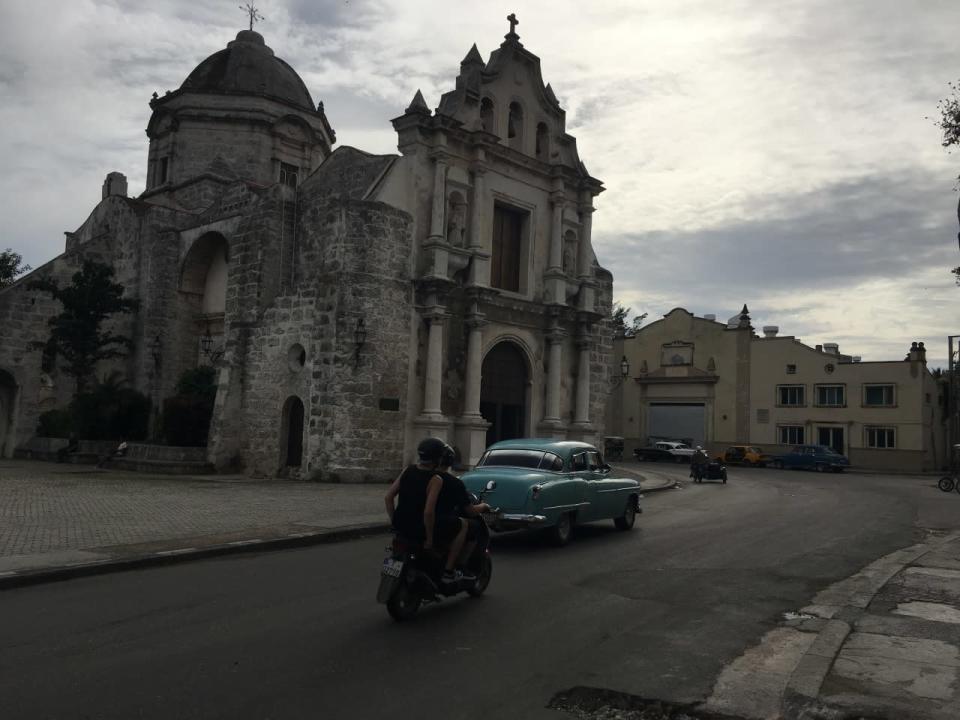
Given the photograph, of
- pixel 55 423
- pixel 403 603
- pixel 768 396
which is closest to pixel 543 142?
pixel 55 423

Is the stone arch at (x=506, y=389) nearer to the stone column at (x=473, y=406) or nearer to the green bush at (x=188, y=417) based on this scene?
the stone column at (x=473, y=406)

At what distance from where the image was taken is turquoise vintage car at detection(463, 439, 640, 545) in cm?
1138

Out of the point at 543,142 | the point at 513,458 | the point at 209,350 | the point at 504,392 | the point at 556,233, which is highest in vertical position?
the point at 543,142

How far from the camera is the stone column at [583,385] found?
91.6ft

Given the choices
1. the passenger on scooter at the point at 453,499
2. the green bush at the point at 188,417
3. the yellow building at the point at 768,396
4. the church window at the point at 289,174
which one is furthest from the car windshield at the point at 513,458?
the yellow building at the point at 768,396

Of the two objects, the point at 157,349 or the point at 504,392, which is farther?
the point at 157,349

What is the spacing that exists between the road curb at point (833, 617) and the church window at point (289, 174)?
92.1 ft

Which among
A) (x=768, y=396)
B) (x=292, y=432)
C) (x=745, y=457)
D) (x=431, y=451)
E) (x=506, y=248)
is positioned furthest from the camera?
(x=768, y=396)

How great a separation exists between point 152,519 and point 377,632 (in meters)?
7.53

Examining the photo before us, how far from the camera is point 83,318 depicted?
27016mm

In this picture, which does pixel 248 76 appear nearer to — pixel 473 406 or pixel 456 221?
pixel 456 221

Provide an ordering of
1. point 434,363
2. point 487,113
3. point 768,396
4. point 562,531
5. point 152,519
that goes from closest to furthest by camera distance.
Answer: point 562,531, point 152,519, point 434,363, point 487,113, point 768,396

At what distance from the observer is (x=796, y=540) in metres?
12.7

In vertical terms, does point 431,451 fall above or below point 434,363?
below
